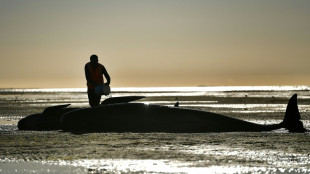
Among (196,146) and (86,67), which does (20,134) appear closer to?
(86,67)

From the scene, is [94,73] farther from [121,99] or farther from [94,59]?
[121,99]

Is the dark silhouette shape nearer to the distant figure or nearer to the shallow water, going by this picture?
the shallow water

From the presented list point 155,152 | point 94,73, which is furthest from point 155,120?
point 155,152

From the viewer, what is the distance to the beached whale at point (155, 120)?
603 inches

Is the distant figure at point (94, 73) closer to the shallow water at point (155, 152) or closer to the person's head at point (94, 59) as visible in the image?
the person's head at point (94, 59)

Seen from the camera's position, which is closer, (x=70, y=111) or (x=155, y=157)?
(x=155, y=157)

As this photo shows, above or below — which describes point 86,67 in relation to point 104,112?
above

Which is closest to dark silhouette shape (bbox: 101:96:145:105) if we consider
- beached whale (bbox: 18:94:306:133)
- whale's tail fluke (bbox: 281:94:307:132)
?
beached whale (bbox: 18:94:306:133)

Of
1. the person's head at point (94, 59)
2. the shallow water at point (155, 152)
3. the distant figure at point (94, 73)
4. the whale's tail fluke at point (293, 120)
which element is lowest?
the shallow water at point (155, 152)

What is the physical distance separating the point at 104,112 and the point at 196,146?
409 cm

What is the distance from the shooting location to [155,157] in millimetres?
10617

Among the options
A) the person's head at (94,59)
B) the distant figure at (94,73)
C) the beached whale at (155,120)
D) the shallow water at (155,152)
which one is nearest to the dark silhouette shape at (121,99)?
the beached whale at (155,120)

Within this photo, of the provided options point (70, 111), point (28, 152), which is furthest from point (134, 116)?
point (28, 152)

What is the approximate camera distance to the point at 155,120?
609 inches
